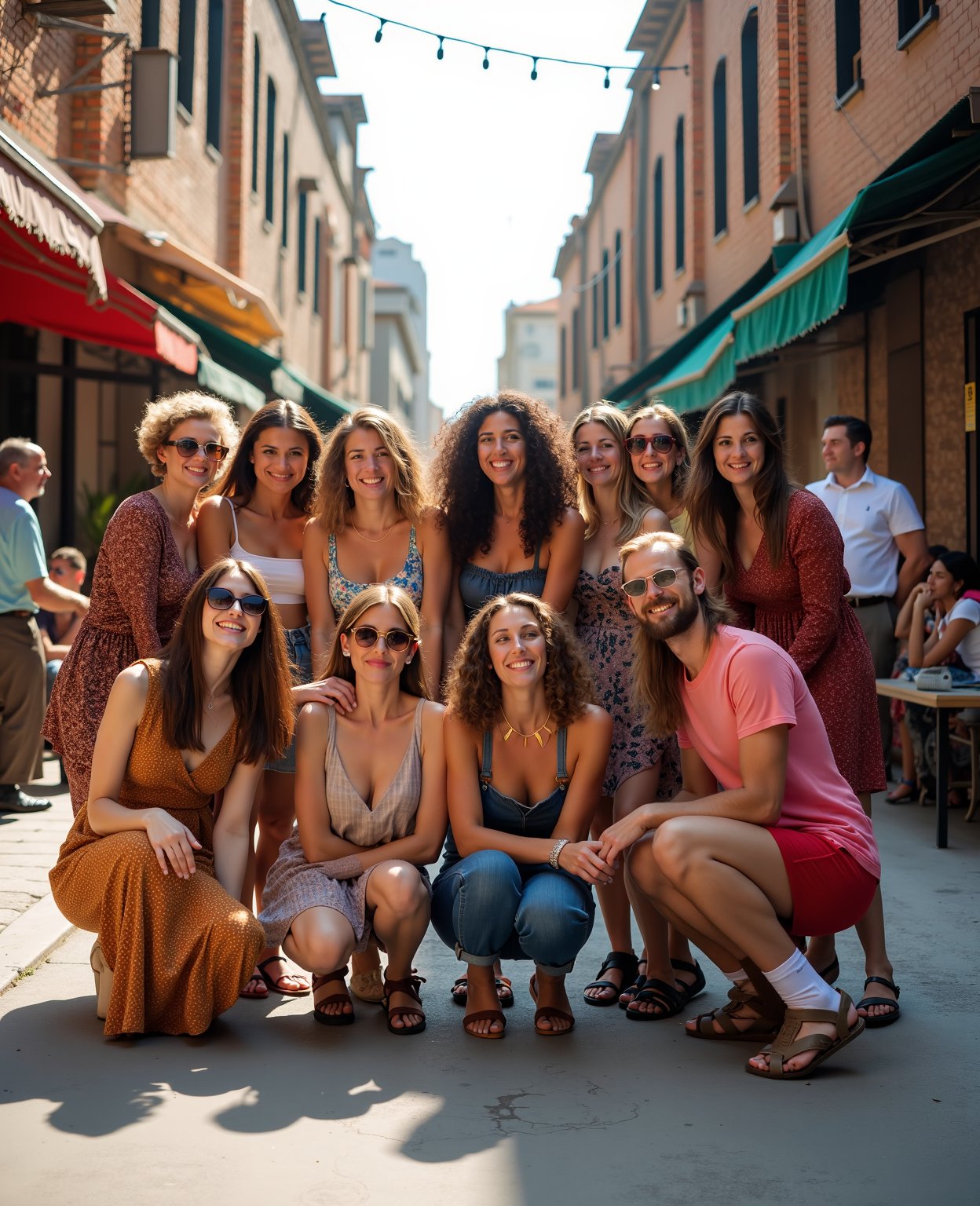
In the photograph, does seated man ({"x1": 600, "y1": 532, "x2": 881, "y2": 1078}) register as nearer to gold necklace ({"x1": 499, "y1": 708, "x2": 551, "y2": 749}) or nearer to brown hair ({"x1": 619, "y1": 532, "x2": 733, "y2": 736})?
brown hair ({"x1": 619, "y1": 532, "x2": 733, "y2": 736})

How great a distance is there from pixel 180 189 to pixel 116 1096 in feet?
44.6

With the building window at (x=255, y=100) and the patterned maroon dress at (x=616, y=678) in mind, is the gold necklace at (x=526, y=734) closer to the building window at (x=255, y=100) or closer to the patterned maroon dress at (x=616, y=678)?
the patterned maroon dress at (x=616, y=678)

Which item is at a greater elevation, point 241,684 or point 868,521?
point 868,521

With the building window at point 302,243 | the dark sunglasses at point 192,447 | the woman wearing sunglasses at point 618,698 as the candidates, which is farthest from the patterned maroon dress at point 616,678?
the building window at point 302,243

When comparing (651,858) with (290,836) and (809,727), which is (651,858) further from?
(290,836)

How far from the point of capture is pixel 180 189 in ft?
50.5

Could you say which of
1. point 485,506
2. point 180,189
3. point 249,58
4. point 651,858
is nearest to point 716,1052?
point 651,858

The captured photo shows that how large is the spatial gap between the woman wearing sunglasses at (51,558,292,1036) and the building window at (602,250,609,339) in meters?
26.8

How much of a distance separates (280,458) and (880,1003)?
117 inches

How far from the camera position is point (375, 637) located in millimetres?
4512

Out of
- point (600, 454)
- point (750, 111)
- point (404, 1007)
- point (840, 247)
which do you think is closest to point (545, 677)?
point (600, 454)

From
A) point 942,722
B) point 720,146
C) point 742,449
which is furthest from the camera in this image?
point 720,146

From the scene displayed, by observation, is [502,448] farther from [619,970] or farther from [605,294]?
[605,294]

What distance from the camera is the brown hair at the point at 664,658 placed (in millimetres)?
4262
